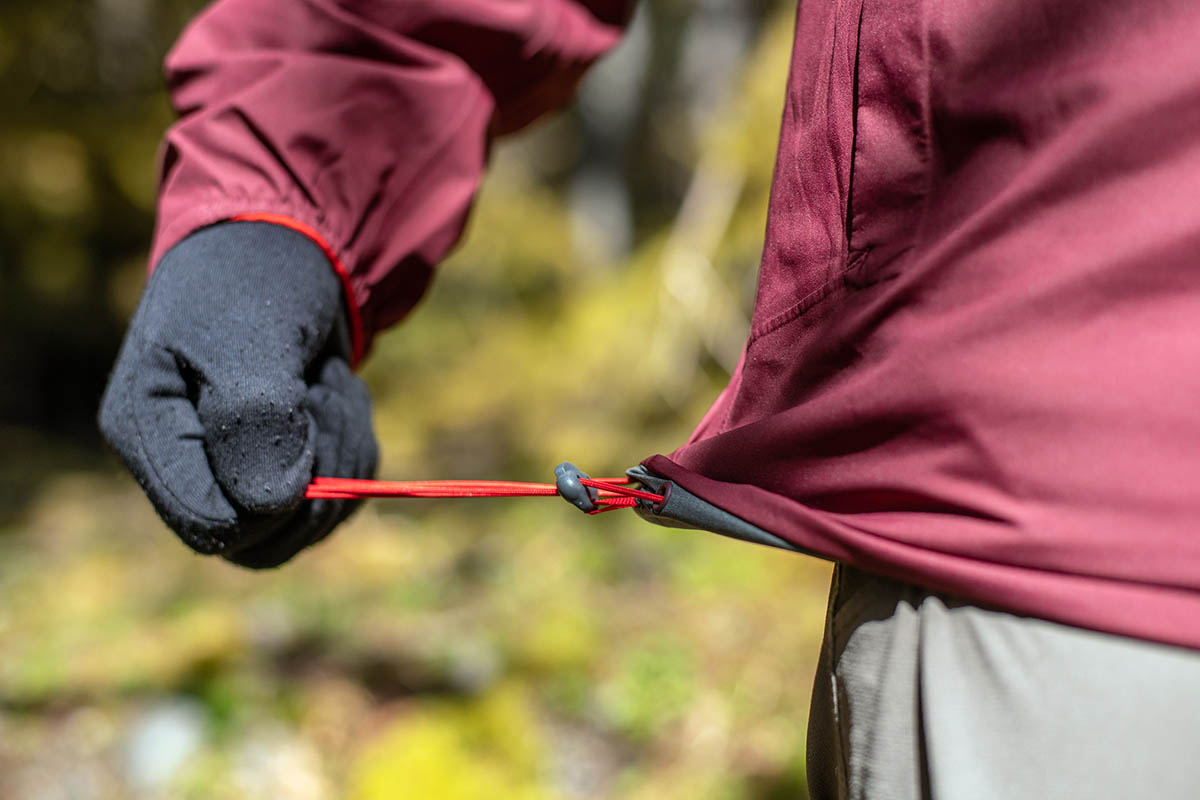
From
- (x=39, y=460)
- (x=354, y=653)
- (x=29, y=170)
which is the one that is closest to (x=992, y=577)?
(x=354, y=653)

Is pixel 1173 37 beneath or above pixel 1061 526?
above

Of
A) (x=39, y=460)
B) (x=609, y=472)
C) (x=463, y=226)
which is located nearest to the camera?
(x=463, y=226)

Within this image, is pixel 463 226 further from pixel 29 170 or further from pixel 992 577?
pixel 29 170

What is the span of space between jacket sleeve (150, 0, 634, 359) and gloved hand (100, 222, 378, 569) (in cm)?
6

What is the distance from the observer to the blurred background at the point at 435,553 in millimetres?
2832

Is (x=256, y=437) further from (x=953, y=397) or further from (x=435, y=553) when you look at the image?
(x=435, y=553)

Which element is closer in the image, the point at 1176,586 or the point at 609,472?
the point at 1176,586

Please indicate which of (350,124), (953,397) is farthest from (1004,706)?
(350,124)

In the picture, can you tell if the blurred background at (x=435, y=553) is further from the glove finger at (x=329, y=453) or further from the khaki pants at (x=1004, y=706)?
the khaki pants at (x=1004, y=706)

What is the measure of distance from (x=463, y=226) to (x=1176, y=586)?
824 mm

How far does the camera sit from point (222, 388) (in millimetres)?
823

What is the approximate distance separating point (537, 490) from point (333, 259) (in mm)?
353

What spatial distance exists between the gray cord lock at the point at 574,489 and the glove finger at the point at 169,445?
319mm

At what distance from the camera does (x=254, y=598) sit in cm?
380
